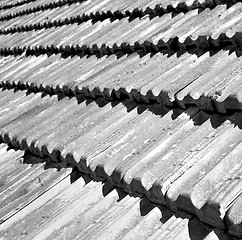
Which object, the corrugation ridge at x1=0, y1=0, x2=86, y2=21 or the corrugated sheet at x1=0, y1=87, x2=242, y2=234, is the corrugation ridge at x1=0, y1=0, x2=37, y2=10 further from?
the corrugated sheet at x1=0, y1=87, x2=242, y2=234

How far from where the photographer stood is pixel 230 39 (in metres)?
2.07

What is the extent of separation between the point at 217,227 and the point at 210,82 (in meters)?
0.67

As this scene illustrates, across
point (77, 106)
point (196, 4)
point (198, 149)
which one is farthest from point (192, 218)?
point (196, 4)

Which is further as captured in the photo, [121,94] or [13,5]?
[13,5]

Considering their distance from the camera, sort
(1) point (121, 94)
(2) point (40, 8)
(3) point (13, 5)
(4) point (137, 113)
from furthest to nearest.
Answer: (3) point (13, 5) < (2) point (40, 8) < (1) point (121, 94) < (4) point (137, 113)

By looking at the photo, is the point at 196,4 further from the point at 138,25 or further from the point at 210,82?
the point at 210,82

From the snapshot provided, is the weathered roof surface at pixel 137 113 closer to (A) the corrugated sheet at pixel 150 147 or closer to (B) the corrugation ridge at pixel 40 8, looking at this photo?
(A) the corrugated sheet at pixel 150 147

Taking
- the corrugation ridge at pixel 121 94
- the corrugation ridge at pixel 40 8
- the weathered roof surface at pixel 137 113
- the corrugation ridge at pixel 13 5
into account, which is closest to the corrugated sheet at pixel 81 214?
the weathered roof surface at pixel 137 113

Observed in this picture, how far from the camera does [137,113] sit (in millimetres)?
2135

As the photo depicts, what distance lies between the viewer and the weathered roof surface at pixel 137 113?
1.60 meters

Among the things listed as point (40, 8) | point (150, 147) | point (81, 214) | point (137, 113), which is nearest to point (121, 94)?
point (137, 113)

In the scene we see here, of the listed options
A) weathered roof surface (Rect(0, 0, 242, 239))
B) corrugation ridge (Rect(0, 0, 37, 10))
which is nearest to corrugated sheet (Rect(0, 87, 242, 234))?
weathered roof surface (Rect(0, 0, 242, 239))

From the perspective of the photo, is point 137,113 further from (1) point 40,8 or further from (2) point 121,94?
(1) point 40,8

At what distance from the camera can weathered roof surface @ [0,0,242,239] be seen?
63.2 inches
